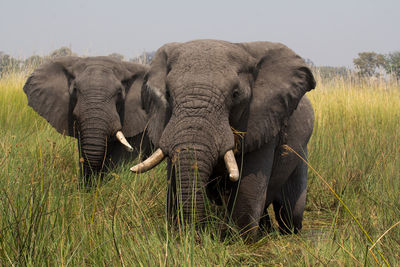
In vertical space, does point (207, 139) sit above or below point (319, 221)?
above

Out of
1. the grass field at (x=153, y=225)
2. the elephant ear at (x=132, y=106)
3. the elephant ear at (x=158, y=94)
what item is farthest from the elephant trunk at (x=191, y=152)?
the elephant ear at (x=132, y=106)

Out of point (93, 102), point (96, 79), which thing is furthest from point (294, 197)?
point (96, 79)

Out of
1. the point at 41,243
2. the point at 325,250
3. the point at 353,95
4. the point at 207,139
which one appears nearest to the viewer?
the point at 41,243

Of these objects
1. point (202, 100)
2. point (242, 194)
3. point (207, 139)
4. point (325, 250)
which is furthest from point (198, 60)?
point (325, 250)

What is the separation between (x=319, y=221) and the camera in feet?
18.7

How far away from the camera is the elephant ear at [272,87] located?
155 inches

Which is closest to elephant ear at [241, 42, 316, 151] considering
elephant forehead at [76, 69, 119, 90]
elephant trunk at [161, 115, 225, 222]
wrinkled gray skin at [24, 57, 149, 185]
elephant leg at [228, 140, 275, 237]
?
elephant leg at [228, 140, 275, 237]

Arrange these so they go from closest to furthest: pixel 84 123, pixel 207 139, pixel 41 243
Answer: pixel 41 243, pixel 207 139, pixel 84 123

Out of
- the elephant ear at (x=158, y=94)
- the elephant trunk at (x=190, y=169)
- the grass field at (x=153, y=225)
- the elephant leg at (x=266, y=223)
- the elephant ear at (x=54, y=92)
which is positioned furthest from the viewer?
the elephant ear at (x=54, y=92)

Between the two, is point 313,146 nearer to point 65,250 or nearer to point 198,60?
point 198,60

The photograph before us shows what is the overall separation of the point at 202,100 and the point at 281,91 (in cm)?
85

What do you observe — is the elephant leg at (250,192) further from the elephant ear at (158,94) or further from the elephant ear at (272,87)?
the elephant ear at (158,94)

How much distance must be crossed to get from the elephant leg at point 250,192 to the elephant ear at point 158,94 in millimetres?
682

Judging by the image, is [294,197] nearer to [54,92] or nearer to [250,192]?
[250,192]
